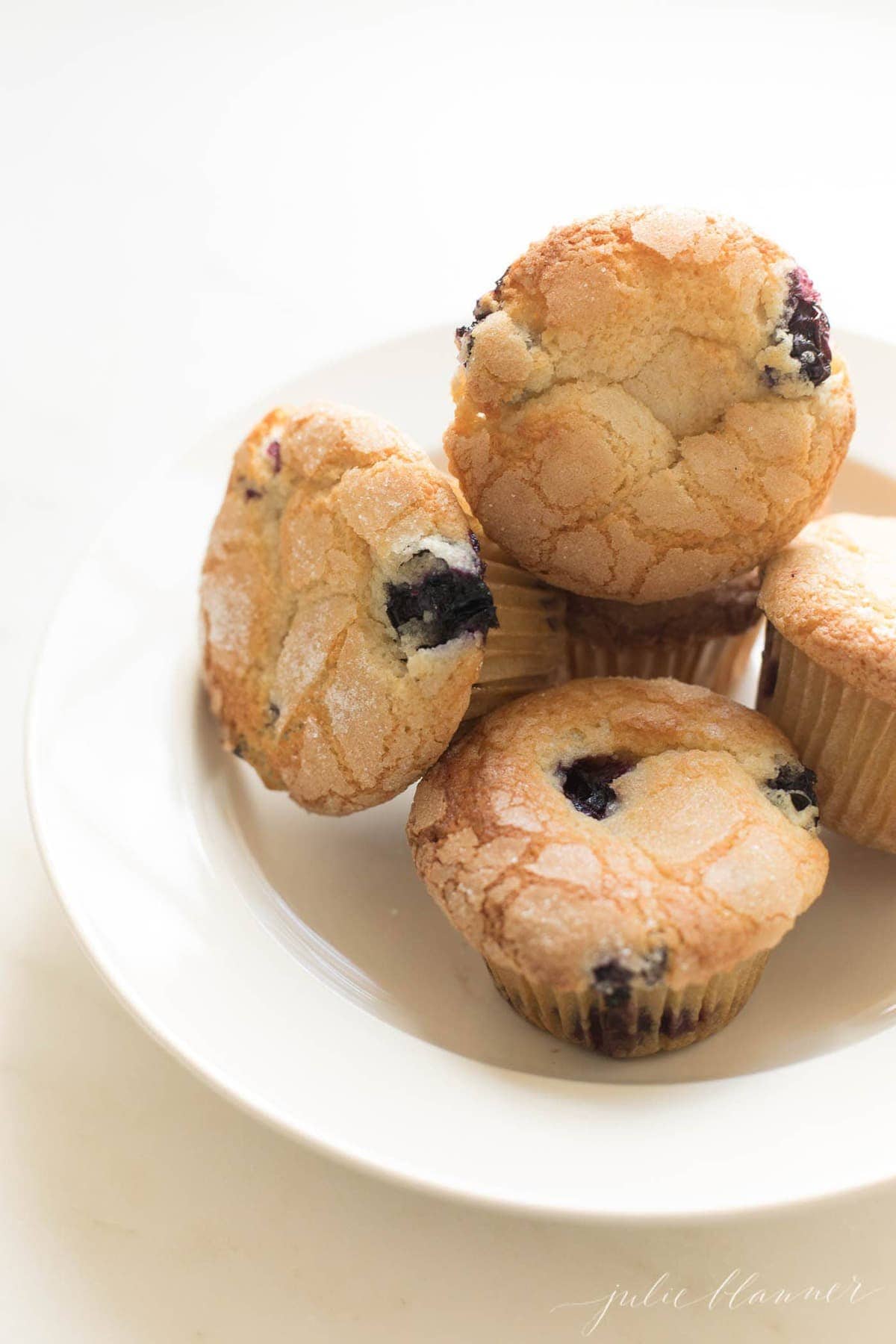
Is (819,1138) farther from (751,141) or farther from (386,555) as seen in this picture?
(751,141)

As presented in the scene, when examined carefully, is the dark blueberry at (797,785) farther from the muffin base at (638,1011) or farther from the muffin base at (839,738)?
the muffin base at (638,1011)

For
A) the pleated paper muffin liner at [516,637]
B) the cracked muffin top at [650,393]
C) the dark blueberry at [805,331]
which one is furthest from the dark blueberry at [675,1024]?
the dark blueberry at [805,331]

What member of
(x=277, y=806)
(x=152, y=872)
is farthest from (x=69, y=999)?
(x=277, y=806)

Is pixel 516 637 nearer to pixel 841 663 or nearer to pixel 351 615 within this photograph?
pixel 351 615

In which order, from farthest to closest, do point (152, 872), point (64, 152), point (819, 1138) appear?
1. point (64, 152)
2. point (152, 872)
3. point (819, 1138)
